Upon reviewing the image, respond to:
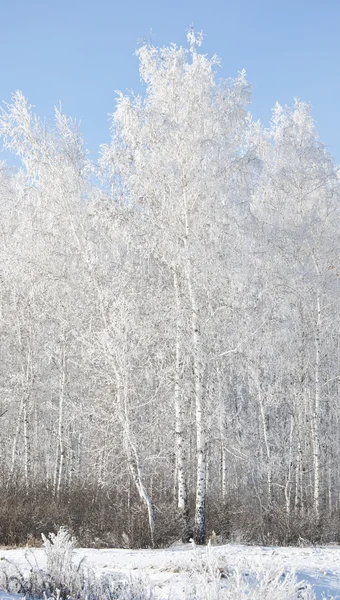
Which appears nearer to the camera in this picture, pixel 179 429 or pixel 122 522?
pixel 122 522

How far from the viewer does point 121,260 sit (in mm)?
12070

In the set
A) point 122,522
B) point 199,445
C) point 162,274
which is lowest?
point 122,522

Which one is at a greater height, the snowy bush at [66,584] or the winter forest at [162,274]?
the winter forest at [162,274]

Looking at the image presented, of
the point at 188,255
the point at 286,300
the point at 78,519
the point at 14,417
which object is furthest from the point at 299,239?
Answer: the point at 14,417

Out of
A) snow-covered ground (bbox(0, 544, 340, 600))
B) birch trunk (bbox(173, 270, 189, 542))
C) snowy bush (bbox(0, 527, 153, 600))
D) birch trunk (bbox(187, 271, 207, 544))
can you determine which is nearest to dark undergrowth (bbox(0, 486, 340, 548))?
birch trunk (bbox(173, 270, 189, 542))

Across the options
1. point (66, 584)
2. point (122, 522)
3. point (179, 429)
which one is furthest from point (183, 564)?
point (179, 429)

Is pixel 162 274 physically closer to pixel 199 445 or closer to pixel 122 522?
pixel 199 445

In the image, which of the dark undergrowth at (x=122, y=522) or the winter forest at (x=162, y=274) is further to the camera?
the winter forest at (x=162, y=274)

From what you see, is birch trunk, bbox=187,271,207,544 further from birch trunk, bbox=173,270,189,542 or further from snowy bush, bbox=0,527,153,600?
snowy bush, bbox=0,527,153,600

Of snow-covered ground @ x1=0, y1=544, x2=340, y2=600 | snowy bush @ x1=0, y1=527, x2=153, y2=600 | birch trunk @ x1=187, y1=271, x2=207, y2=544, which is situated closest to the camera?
snowy bush @ x1=0, y1=527, x2=153, y2=600

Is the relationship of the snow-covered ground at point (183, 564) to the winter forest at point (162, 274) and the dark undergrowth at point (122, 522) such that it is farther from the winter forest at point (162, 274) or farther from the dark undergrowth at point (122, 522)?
the winter forest at point (162, 274)

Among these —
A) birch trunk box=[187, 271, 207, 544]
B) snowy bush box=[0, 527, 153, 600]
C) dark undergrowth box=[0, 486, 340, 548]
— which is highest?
birch trunk box=[187, 271, 207, 544]

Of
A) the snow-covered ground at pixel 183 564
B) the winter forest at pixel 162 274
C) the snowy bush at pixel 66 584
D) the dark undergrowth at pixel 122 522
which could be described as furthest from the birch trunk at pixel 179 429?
the snowy bush at pixel 66 584

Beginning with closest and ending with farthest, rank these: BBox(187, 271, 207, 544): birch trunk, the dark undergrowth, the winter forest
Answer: the dark undergrowth
BBox(187, 271, 207, 544): birch trunk
the winter forest
